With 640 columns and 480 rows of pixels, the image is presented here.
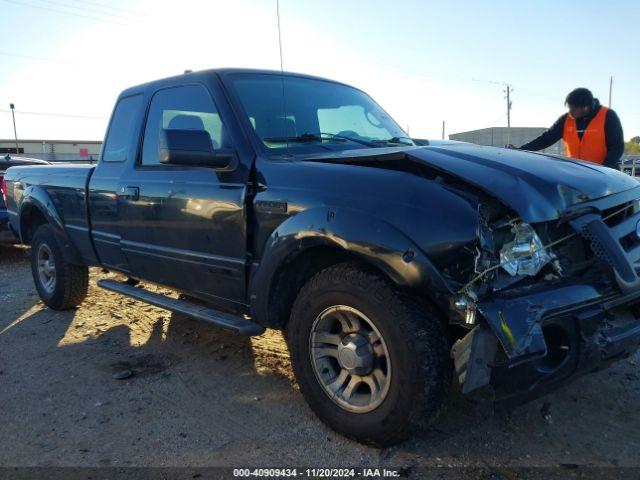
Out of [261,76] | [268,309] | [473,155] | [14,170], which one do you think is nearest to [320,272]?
[268,309]

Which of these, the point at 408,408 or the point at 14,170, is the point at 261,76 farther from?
the point at 14,170

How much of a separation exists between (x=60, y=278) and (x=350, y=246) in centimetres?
393

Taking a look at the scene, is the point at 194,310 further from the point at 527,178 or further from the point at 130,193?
the point at 527,178

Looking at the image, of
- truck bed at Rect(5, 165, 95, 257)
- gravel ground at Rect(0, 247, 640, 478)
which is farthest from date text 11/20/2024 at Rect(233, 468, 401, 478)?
truck bed at Rect(5, 165, 95, 257)

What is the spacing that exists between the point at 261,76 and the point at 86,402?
2453 millimetres

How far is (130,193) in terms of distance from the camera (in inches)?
159

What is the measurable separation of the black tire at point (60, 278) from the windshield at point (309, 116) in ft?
9.53

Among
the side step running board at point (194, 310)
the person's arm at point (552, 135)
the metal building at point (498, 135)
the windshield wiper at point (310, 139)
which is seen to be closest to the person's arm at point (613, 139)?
the person's arm at point (552, 135)

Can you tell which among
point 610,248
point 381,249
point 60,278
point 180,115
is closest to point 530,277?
point 610,248

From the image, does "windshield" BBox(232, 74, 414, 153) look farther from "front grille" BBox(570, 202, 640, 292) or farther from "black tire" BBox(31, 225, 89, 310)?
"black tire" BBox(31, 225, 89, 310)

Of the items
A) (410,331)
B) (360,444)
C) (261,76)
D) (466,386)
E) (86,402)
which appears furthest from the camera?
(261,76)

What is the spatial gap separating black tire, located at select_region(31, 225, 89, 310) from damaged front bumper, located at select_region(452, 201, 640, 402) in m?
4.27

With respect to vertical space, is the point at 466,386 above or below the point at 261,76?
below

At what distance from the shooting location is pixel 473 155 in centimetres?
286
